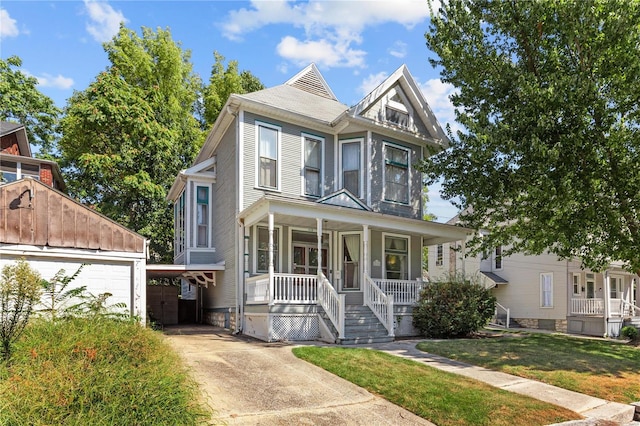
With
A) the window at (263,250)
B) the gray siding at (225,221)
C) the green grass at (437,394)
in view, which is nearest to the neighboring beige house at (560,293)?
the window at (263,250)

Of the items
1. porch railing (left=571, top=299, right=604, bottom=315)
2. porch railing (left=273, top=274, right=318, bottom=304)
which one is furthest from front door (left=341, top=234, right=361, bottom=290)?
porch railing (left=571, top=299, right=604, bottom=315)

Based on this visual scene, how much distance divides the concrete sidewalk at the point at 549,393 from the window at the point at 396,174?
24.0ft

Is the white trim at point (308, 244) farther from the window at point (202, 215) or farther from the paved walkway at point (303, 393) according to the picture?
the paved walkway at point (303, 393)

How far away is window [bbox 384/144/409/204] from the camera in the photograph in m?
16.6

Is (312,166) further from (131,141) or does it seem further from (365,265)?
(131,141)

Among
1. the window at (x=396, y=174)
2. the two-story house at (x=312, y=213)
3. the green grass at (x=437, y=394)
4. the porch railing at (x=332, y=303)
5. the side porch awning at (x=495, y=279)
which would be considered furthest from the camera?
the side porch awning at (x=495, y=279)

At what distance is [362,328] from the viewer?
12844 mm

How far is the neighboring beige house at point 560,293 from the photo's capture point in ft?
74.5

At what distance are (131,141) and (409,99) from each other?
15.1 meters

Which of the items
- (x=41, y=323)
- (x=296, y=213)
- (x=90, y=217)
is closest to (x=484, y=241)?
(x=296, y=213)

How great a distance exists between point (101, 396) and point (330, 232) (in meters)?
11.5

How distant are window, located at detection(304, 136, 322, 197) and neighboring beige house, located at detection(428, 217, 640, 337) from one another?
8951 mm

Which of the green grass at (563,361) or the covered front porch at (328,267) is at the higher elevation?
the covered front porch at (328,267)

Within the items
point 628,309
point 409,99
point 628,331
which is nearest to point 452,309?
point 409,99
